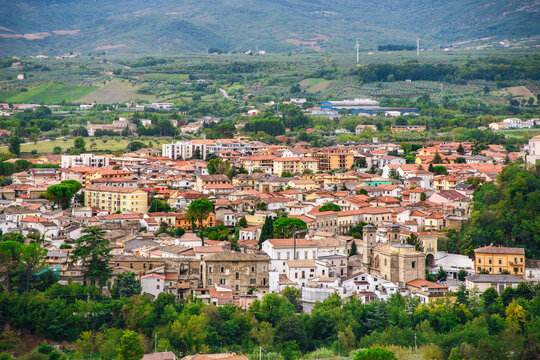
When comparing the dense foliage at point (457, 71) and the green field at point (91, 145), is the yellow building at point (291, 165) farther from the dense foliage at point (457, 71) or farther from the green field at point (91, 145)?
the dense foliage at point (457, 71)

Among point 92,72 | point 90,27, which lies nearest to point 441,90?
point 92,72

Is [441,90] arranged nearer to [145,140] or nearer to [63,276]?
[145,140]

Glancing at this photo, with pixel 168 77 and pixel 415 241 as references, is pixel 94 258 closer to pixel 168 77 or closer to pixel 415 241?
pixel 415 241

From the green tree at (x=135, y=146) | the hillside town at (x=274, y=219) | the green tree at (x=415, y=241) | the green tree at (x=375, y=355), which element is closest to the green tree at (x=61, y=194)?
the hillside town at (x=274, y=219)

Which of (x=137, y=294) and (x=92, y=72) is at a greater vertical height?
(x=92, y=72)

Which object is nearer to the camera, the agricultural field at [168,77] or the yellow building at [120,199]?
the yellow building at [120,199]

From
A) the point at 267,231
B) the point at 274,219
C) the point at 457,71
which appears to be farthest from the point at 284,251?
the point at 457,71

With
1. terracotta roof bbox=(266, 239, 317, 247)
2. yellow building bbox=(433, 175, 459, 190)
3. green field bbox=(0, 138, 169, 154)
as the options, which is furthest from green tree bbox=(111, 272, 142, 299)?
green field bbox=(0, 138, 169, 154)
